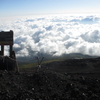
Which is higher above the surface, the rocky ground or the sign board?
the sign board

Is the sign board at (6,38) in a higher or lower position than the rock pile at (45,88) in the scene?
higher

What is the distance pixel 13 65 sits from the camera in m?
12.5

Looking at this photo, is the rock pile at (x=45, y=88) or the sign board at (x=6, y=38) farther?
the sign board at (x=6, y=38)

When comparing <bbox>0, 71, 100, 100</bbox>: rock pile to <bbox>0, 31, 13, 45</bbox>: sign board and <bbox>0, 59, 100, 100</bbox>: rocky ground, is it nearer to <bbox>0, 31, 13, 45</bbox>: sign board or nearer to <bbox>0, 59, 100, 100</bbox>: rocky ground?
<bbox>0, 59, 100, 100</bbox>: rocky ground

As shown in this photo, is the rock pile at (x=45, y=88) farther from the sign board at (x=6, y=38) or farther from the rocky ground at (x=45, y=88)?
the sign board at (x=6, y=38)

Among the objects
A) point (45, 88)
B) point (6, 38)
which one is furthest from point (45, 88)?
point (6, 38)

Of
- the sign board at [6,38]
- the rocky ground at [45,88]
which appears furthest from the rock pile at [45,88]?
the sign board at [6,38]

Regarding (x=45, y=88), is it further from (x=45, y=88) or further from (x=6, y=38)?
(x=6, y=38)

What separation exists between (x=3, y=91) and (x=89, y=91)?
13.8 ft

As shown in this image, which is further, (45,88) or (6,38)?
(6,38)

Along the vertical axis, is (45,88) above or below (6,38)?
below

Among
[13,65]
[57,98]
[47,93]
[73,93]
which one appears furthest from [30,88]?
[13,65]

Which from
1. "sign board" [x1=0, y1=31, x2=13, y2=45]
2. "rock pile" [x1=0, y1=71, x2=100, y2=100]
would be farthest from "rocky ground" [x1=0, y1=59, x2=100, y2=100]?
"sign board" [x1=0, y1=31, x2=13, y2=45]

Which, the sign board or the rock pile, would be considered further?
the sign board
